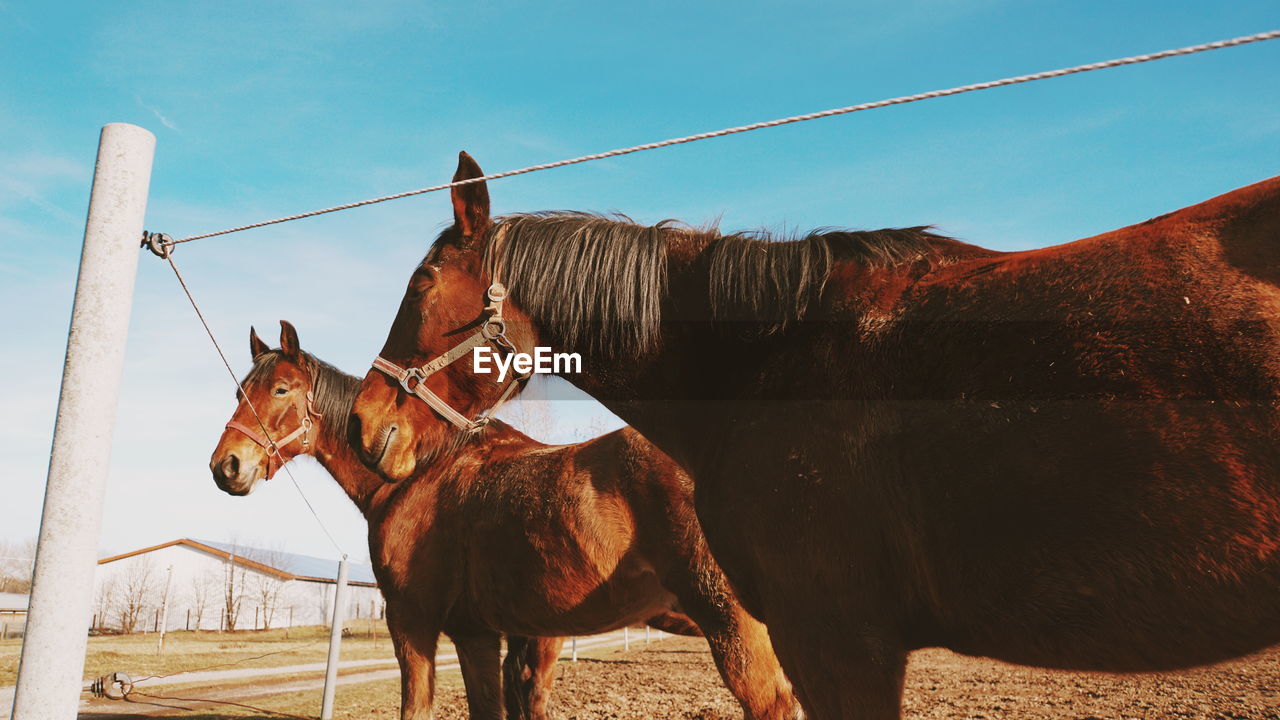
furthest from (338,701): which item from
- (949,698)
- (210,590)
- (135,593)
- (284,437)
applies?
(210,590)

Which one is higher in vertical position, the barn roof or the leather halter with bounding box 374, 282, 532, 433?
the leather halter with bounding box 374, 282, 532, 433

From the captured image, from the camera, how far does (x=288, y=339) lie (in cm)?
699

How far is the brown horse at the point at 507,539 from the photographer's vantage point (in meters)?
5.17

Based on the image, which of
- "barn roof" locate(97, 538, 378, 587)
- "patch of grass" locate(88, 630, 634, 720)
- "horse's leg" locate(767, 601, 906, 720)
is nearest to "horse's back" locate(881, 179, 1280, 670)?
"horse's leg" locate(767, 601, 906, 720)

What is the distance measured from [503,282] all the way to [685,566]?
9.39 feet

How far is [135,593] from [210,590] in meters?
4.36

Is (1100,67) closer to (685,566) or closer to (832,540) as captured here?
(832,540)

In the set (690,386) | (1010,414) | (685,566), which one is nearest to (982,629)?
(1010,414)

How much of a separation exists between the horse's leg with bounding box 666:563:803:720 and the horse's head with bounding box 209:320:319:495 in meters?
3.79

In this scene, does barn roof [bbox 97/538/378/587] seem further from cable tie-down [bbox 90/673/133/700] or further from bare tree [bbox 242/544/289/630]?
cable tie-down [bbox 90/673/133/700]

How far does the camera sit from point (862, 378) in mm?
2320

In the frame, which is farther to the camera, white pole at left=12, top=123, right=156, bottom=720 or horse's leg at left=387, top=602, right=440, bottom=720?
horse's leg at left=387, top=602, right=440, bottom=720

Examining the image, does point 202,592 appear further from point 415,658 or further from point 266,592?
point 415,658

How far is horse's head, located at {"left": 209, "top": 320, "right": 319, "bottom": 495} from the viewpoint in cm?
665
